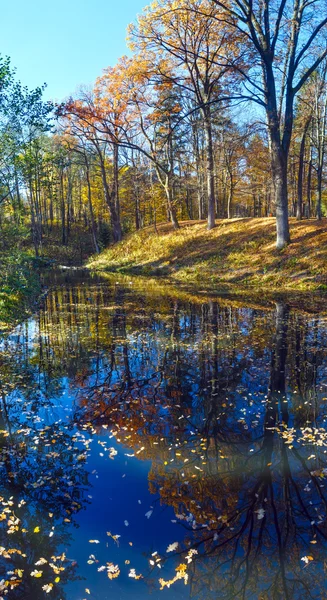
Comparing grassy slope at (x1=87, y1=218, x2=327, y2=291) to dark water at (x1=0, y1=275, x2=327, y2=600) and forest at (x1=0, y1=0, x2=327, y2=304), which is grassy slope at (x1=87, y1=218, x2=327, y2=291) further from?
dark water at (x1=0, y1=275, x2=327, y2=600)

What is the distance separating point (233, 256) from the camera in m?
20.0

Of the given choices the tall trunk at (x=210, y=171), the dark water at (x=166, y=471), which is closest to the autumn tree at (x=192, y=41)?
the tall trunk at (x=210, y=171)

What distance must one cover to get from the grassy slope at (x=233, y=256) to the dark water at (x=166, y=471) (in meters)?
7.81

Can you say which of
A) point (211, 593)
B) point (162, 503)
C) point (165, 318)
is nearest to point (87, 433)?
point (162, 503)

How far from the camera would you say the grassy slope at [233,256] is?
1619 centimetres

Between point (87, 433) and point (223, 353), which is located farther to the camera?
point (223, 353)

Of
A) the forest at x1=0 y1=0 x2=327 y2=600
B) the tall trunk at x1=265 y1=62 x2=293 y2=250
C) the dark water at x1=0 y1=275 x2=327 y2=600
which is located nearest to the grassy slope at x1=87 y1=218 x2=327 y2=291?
the forest at x1=0 y1=0 x2=327 y2=600

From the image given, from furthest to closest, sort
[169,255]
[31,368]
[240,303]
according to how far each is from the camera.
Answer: [169,255], [240,303], [31,368]

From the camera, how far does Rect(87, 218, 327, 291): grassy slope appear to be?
53.1ft

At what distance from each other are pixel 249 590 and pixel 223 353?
5.56 metres

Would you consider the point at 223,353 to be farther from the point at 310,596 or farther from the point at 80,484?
the point at 310,596

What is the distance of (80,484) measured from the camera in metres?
4.08

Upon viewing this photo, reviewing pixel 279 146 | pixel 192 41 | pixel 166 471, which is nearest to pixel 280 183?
pixel 279 146

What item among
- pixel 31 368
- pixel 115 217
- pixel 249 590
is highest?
pixel 115 217
